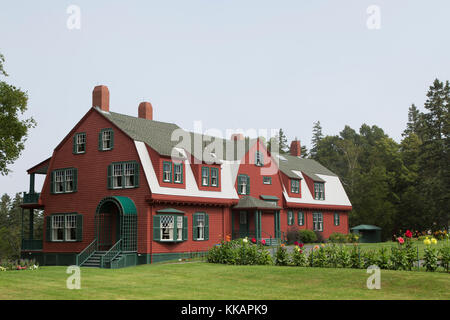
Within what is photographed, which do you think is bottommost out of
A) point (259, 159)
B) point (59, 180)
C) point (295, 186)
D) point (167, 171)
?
point (295, 186)

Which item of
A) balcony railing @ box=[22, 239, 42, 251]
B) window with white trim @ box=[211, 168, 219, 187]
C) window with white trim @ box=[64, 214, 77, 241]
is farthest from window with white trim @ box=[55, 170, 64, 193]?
window with white trim @ box=[211, 168, 219, 187]

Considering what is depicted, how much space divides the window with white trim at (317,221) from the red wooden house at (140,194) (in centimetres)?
709

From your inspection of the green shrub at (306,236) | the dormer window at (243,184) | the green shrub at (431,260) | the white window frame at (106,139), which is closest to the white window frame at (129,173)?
the white window frame at (106,139)

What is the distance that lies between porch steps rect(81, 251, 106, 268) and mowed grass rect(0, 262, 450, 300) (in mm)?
6918

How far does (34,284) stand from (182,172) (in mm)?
15542

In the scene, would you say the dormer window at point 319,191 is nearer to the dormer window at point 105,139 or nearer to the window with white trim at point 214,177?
the window with white trim at point 214,177

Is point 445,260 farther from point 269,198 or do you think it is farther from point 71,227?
point 71,227

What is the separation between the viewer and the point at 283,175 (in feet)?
145

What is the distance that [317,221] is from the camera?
46750 mm

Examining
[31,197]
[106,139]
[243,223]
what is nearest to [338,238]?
[243,223]

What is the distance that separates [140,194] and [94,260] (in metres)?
4.53

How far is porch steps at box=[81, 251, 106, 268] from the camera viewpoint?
95.3ft

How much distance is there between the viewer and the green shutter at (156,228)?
30195mm
